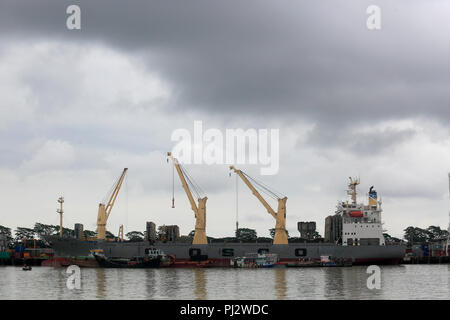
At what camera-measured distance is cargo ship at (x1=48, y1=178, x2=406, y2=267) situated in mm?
101438

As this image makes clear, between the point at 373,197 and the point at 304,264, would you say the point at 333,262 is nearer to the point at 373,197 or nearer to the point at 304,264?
the point at 304,264

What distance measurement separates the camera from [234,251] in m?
102

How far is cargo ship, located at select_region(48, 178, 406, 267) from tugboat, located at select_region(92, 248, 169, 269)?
14.0 ft

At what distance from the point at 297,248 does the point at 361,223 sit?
12.8m

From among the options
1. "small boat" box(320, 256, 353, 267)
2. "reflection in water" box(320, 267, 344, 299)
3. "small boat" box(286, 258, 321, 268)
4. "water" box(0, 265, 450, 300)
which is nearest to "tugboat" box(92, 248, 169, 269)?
"small boat" box(286, 258, 321, 268)

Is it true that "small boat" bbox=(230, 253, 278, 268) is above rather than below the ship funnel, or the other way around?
below

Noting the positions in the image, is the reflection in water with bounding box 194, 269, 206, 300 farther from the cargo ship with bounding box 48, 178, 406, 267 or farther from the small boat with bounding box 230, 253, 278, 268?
the cargo ship with bounding box 48, 178, 406, 267

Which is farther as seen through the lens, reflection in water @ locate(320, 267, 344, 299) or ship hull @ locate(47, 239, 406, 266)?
ship hull @ locate(47, 239, 406, 266)

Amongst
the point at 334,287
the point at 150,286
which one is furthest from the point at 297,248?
the point at 150,286

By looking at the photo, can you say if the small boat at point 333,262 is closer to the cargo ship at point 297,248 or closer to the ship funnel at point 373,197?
the cargo ship at point 297,248

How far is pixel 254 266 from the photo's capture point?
96062mm
